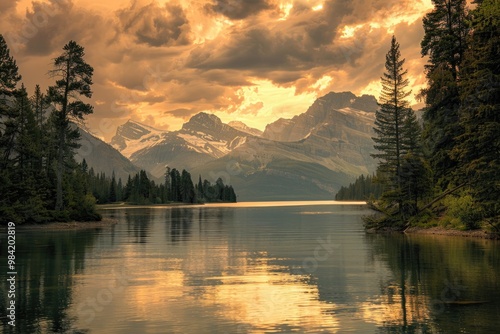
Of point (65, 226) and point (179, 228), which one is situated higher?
point (65, 226)

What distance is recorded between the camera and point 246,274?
34344 mm

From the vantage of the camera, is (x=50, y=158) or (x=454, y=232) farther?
(x=50, y=158)

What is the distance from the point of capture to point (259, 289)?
1125 inches

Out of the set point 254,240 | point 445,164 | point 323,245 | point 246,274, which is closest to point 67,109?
point 254,240

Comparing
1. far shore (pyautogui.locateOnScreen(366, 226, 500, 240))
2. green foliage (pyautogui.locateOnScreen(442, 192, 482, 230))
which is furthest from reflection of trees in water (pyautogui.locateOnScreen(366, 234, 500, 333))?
green foliage (pyautogui.locateOnScreen(442, 192, 482, 230))

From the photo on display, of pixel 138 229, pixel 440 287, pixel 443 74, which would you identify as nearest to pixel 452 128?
pixel 443 74

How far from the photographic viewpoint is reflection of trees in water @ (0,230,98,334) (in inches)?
820

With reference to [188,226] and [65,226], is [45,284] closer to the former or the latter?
[65,226]

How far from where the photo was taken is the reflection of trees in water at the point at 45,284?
20828 mm

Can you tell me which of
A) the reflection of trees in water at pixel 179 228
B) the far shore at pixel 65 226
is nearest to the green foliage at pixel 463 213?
the reflection of trees in water at pixel 179 228

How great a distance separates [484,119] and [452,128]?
32.1 ft

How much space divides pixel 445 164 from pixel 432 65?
1557 cm

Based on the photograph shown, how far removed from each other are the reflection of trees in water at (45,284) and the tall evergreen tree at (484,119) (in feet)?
112

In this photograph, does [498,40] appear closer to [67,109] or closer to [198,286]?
[198,286]
